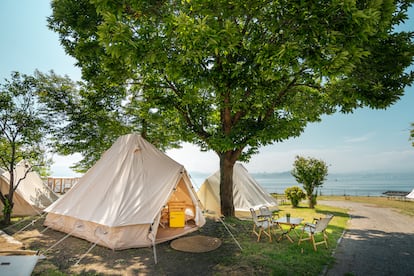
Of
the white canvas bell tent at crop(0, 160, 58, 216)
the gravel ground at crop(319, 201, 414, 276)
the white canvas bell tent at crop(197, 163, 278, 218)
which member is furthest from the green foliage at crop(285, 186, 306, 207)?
the white canvas bell tent at crop(0, 160, 58, 216)

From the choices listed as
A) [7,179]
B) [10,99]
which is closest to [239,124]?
[10,99]

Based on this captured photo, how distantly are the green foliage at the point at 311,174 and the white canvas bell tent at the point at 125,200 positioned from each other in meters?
9.39

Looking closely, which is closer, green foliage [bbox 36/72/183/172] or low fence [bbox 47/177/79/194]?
green foliage [bbox 36/72/183/172]

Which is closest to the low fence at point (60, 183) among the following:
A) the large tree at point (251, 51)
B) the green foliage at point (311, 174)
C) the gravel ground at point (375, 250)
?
the large tree at point (251, 51)

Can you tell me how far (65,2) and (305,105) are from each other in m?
8.53

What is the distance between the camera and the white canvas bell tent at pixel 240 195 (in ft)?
38.5

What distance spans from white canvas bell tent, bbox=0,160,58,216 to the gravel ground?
1203 centimetres

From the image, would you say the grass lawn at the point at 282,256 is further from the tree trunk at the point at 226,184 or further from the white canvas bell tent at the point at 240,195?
the white canvas bell tent at the point at 240,195

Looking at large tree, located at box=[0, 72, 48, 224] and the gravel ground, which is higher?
large tree, located at box=[0, 72, 48, 224]

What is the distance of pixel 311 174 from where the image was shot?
585 inches

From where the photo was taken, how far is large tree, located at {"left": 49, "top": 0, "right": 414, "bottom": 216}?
4.47 metres

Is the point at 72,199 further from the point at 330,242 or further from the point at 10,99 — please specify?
the point at 330,242

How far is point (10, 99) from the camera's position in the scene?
8938 mm

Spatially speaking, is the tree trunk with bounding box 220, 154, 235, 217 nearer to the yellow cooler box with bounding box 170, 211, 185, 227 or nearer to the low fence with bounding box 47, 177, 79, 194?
the yellow cooler box with bounding box 170, 211, 185, 227
